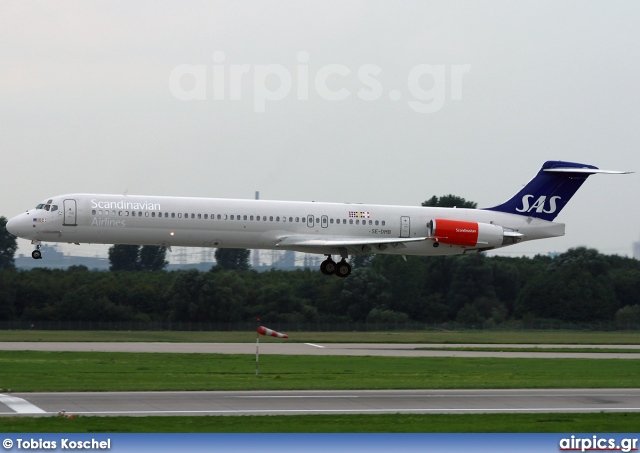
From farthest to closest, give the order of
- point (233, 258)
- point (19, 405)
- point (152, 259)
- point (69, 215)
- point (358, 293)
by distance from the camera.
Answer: point (233, 258) → point (152, 259) → point (358, 293) → point (69, 215) → point (19, 405)

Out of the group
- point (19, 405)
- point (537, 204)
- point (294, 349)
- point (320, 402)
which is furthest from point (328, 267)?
point (19, 405)

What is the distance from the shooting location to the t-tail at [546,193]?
5306cm

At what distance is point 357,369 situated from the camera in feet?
123

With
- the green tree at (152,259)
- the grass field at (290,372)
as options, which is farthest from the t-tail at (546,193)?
the green tree at (152,259)

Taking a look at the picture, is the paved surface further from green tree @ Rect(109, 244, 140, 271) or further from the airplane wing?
green tree @ Rect(109, 244, 140, 271)

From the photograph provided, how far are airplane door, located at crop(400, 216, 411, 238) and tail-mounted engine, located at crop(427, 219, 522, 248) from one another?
39.4 inches

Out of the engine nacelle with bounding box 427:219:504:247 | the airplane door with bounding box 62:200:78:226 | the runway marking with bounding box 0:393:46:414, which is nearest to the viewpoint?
the runway marking with bounding box 0:393:46:414

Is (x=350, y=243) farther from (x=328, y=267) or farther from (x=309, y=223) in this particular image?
(x=309, y=223)

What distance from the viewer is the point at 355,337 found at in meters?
60.6

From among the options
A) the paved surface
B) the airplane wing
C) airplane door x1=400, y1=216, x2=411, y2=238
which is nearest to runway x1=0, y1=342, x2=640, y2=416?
the paved surface

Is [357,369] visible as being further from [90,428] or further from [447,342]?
[447,342]

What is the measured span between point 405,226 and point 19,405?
28460 mm

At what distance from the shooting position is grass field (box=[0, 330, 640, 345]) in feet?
183

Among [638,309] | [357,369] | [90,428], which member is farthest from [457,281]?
[90,428]
